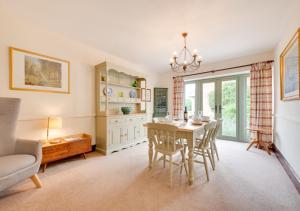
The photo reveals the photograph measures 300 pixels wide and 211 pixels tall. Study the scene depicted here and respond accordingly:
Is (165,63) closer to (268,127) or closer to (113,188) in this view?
(268,127)

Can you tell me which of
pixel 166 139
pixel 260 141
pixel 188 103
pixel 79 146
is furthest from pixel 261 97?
pixel 79 146

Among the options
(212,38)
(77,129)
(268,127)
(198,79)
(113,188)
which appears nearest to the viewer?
(113,188)

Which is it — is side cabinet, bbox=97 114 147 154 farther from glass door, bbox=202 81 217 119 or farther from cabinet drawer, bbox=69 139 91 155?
glass door, bbox=202 81 217 119

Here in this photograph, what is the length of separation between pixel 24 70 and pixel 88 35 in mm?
1334

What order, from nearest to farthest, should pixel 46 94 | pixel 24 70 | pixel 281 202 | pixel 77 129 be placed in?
pixel 281 202
pixel 24 70
pixel 46 94
pixel 77 129

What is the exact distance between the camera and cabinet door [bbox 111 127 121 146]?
3.36 metres

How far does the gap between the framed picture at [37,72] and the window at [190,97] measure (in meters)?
3.92

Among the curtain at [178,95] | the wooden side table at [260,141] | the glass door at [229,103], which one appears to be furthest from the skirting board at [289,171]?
the curtain at [178,95]

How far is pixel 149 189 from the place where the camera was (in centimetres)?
187

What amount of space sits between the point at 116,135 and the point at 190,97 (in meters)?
3.12

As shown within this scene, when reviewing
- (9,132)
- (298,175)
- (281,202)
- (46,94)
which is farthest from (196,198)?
(46,94)

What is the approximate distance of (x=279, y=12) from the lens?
210 centimetres

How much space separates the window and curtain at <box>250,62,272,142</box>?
69.8 inches

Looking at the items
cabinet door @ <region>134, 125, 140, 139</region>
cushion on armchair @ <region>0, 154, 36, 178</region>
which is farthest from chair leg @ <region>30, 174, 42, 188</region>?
cabinet door @ <region>134, 125, 140, 139</region>
